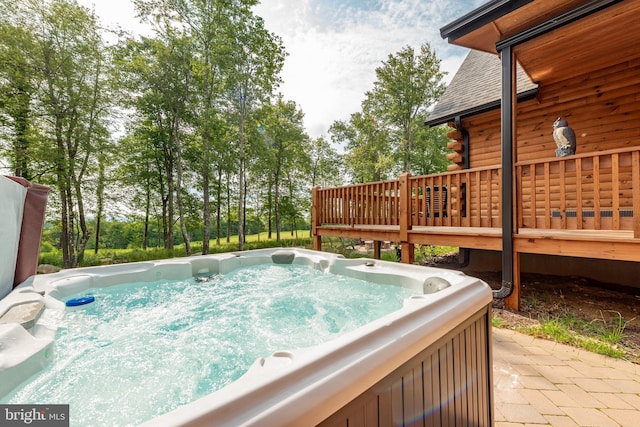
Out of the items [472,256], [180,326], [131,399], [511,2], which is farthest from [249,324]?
[472,256]

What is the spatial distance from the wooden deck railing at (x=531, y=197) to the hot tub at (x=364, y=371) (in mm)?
1726

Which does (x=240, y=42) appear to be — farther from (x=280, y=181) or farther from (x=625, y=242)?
(x=625, y=242)

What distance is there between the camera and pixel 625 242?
2326 mm

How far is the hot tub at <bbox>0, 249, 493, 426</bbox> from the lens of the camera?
23.8 inches

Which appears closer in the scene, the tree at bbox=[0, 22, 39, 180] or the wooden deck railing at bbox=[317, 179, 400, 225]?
the wooden deck railing at bbox=[317, 179, 400, 225]

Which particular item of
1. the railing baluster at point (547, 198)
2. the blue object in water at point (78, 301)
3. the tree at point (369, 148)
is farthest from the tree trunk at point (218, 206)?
the railing baluster at point (547, 198)

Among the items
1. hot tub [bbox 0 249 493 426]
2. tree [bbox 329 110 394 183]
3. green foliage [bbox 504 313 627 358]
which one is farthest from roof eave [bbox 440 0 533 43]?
tree [bbox 329 110 394 183]

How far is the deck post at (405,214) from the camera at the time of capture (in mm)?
3838

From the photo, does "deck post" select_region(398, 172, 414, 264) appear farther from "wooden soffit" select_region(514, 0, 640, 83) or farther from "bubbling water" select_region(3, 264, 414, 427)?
"wooden soffit" select_region(514, 0, 640, 83)

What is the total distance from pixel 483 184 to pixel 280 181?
9.93 metres

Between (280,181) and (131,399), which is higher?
(280,181)

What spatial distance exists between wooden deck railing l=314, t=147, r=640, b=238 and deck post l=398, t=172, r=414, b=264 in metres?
0.01

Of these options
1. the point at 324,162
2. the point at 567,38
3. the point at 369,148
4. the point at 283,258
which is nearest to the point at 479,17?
the point at 567,38

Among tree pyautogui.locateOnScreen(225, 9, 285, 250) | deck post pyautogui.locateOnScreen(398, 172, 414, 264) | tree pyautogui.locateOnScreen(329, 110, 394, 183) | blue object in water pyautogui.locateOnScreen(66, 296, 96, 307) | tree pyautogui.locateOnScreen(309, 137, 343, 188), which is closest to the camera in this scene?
blue object in water pyautogui.locateOnScreen(66, 296, 96, 307)
